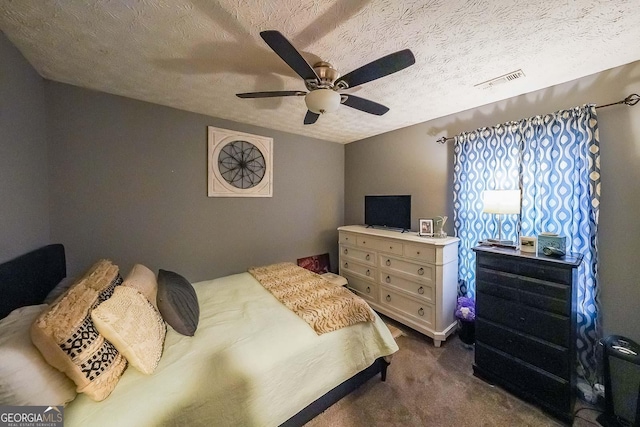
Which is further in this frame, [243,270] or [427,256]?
[243,270]

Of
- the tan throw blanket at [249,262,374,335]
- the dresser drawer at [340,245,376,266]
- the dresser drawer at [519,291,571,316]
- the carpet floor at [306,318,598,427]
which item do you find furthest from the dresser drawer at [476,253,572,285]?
the dresser drawer at [340,245,376,266]

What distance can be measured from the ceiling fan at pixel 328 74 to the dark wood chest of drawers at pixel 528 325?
5.13ft

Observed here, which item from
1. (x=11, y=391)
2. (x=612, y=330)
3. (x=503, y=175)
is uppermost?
(x=503, y=175)

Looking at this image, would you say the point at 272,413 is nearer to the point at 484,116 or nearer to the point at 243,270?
the point at 243,270

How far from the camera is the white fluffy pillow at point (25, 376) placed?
0.72 meters

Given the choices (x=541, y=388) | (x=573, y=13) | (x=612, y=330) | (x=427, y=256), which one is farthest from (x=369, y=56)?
(x=612, y=330)

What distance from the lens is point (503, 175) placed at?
2119 millimetres

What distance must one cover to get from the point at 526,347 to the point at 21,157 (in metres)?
3.73

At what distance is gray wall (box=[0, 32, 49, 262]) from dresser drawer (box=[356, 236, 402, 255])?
→ 9.61 ft

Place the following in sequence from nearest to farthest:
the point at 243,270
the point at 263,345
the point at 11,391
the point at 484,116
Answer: the point at 11,391 < the point at 263,345 < the point at 484,116 < the point at 243,270

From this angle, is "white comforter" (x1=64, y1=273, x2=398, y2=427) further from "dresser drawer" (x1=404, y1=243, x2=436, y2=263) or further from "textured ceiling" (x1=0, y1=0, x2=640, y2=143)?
"textured ceiling" (x1=0, y1=0, x2=640, y2=143)

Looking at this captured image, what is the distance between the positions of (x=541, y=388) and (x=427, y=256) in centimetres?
116

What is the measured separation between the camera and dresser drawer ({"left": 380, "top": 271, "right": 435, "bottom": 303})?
90.4 inches

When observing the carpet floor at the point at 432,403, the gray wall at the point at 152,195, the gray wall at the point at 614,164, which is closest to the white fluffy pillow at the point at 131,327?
the carpet floor at the point at 432,403
